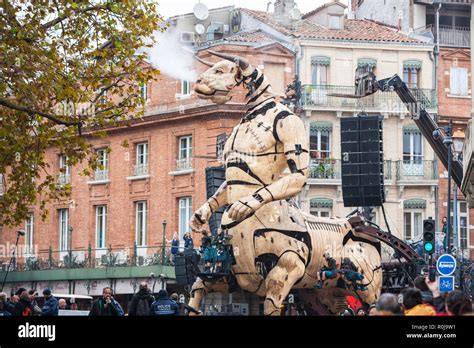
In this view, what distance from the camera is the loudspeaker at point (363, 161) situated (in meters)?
27.8

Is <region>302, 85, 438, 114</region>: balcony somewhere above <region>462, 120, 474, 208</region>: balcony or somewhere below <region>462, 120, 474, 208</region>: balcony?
above

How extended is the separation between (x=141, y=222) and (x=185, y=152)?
135 inches

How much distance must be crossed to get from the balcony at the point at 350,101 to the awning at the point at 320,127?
0.63 m

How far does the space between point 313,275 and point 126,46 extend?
9.68 m

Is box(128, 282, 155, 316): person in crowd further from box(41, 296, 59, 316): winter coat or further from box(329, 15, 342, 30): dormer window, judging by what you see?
box(329, 15, 342, 30): dormer window

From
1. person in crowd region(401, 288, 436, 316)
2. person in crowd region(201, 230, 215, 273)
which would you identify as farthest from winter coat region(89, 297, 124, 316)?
person in crowd region(401, 288, 436, 316)

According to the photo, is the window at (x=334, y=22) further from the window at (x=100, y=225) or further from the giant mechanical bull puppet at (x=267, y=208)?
the giant mechanical bull puppet at (x=267, y=208)

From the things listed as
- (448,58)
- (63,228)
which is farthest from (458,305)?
(63,228)

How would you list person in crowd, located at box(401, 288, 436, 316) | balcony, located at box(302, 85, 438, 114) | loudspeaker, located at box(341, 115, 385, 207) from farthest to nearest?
balcony, located at box(302, 85, 438, 114), loudspeaker, located at box(341, 115, 385, 207), person in crowd, located at box(401, 288, 436, 316)

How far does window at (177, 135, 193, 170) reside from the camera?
50719 millimetres

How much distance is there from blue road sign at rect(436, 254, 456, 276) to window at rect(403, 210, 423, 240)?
86.0 ft
